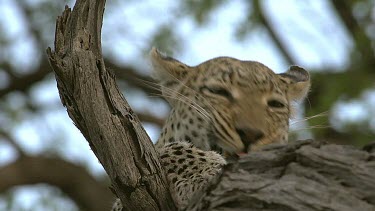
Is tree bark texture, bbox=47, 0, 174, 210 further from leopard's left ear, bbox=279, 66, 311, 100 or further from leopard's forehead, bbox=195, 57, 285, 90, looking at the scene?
leopard's left ear, bbox=279, 66, 311, 100

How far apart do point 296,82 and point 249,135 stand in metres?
1.62

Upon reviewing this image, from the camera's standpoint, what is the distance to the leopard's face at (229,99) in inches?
230

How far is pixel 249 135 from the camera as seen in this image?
5719mm

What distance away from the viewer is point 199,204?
427 cm

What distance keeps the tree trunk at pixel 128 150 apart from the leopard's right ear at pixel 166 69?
207 centimetres

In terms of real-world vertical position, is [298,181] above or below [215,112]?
below

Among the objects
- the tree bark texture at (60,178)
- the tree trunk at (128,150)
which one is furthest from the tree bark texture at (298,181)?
the tree bark texture at (60,178)

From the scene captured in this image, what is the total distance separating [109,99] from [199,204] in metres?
0.78

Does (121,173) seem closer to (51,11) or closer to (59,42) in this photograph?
(59,42)

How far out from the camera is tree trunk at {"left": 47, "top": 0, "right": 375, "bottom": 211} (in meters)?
4.20

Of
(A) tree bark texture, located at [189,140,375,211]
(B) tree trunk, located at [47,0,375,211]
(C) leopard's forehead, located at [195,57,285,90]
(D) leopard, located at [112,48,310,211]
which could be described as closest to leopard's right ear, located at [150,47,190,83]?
(D) leopard, located at [112,48,310,211]

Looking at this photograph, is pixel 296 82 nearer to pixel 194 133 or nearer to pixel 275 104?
pixel 275 104

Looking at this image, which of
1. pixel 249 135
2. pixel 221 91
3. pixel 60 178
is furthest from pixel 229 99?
pixel 60 178

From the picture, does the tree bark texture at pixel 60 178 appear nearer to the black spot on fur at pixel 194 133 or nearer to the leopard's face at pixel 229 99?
the leopard's face at pixel 229 99
